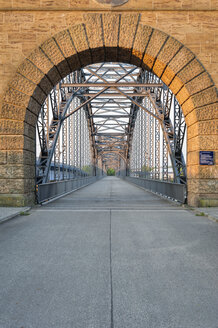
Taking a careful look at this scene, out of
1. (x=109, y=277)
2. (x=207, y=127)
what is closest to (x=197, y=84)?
(x=207, y=127)

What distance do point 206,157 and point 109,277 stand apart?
7418 millimetres

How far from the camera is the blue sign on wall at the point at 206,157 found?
9.14 meters

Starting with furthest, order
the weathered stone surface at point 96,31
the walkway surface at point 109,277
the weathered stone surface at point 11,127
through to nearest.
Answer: the weathered stone surface at point 96,31 → the weathered stone surface at point 11,127 → the walkway surface at point 109,277

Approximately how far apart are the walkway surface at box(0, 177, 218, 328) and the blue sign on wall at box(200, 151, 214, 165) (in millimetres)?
3626

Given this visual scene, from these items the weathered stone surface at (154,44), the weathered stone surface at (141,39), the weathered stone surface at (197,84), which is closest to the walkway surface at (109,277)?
the weathered stone surface at (197,84)

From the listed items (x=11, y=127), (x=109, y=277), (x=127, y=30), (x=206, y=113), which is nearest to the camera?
(x=109, y=277)

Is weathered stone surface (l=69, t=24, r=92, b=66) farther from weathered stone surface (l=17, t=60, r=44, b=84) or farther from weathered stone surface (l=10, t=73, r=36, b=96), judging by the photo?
weathered stone surface (l=10, t=73, r=36, b=96)

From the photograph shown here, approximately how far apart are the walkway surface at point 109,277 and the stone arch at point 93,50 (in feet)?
11.3

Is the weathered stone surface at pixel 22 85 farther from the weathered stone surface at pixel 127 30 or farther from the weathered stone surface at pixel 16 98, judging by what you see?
the weathered stone surface at pixel 127 30

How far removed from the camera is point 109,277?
10.7 ft

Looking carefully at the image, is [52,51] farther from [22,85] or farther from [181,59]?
[181,59]

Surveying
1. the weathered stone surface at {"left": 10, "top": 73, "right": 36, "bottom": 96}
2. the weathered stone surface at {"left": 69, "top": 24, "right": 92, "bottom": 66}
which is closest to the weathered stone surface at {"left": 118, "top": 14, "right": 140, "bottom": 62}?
the weathered stone surface at {"left": 69, "top": 24, "right": 92, "bottom": 66}

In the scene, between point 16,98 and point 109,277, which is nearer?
point 109,277

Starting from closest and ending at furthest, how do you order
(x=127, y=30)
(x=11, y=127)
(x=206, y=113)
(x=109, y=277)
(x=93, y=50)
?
(x=109, y=277), (x=11, y=127), (x=206, y=113), (x=127, y=30), (x=93, y=50)
